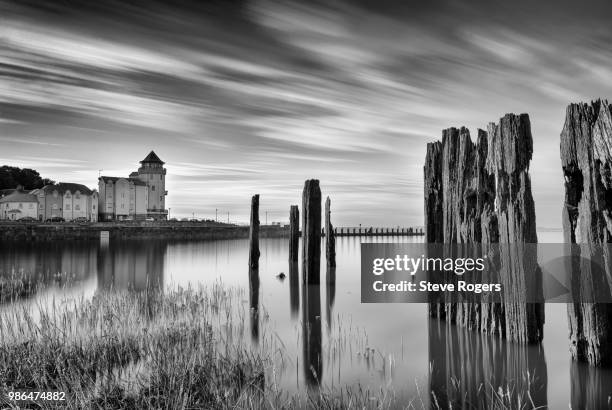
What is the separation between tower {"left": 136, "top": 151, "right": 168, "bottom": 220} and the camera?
86188 mm

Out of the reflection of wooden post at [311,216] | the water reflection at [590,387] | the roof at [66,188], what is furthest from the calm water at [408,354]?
the roof at [66,188]

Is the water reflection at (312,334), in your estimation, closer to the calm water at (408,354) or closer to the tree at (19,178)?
the calm water at (408,354)

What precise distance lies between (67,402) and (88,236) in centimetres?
5889

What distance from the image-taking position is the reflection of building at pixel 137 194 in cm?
8250

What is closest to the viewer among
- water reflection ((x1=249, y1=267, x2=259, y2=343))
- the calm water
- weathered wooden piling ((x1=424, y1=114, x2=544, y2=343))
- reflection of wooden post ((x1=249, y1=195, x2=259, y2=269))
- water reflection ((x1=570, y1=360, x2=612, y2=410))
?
water reflection ((x1=570, y1=360, x2=612, y2=410))

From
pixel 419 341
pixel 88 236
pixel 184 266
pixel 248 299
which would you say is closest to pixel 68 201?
pixel 88 236

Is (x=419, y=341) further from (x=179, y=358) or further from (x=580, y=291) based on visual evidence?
(x=179, y=358)

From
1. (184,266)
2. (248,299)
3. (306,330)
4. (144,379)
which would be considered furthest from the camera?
(184,266)

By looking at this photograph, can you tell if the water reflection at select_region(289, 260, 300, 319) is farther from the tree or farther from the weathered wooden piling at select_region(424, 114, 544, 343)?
the tree

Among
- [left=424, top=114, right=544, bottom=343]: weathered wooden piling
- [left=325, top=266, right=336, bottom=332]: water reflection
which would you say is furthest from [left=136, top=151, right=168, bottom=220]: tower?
[left=424, top=114, right=544, bottom=343]: weathered wooden piling

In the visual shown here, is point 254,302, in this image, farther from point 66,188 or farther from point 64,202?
point 66,188

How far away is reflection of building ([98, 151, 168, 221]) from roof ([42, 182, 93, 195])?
2.71 meters

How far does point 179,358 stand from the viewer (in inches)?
250

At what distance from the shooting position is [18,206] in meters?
78.5
